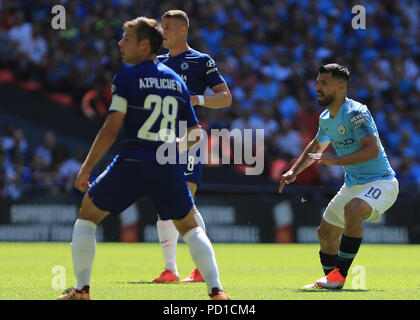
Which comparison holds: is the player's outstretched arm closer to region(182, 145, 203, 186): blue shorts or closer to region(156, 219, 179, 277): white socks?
region(182, 145, 203, 186): blue shorts

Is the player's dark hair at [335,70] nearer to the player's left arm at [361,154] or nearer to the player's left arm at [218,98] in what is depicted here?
the player's left arm at [361,154]

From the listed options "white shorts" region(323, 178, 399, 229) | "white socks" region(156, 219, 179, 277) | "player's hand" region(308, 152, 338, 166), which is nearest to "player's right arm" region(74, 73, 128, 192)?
"player's hand" region(308, 152, 338, 166)

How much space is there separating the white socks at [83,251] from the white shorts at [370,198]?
10.5 feet

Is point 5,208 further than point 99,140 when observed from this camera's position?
Yes

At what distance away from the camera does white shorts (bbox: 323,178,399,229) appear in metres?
9.25

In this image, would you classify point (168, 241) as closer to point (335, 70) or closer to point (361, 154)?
point (361, 154)

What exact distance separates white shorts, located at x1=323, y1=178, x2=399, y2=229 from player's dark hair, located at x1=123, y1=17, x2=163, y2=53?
9.97 feet

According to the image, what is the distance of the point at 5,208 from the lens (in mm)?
19188

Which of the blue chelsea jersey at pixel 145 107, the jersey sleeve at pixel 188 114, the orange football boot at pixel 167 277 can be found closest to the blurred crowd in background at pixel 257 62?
the orange football boot at pixel 167 277

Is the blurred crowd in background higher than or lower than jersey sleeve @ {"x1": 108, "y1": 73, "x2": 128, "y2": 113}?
higher
